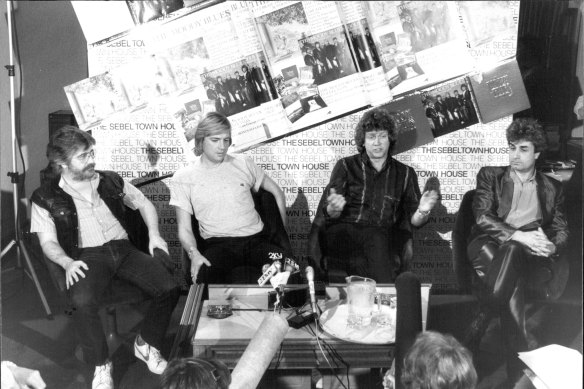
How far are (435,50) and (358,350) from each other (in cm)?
137

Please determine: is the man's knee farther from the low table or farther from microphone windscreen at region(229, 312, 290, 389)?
microphone windscreen at region(229, 312, 290, 389)

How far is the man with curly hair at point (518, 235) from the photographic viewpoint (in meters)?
3.07

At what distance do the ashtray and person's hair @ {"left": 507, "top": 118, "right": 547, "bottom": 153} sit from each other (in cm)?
150

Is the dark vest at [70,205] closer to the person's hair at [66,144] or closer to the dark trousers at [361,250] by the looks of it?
the person's hair at [66,144]

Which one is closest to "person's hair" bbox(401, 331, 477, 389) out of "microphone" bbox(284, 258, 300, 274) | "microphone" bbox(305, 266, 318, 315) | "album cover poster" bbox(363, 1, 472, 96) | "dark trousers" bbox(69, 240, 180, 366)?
"microphone" bbox(305, 266, 318, 315)

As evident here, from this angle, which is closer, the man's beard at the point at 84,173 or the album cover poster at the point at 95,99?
the man's beard at the point at 84,173

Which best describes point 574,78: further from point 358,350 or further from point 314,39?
point 358,350

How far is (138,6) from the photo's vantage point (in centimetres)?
291

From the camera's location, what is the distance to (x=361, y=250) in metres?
3.33

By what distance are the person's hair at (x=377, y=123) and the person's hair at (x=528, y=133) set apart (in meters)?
0.52

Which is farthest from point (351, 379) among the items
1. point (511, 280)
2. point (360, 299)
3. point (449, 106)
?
point (449, 106)

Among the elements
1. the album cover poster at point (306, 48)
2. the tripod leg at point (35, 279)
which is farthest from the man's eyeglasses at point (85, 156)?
the album cover poster at point (306, 48)

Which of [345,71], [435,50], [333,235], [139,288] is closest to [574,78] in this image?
[435,50]

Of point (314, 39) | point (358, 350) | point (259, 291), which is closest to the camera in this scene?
point (358, 350)
